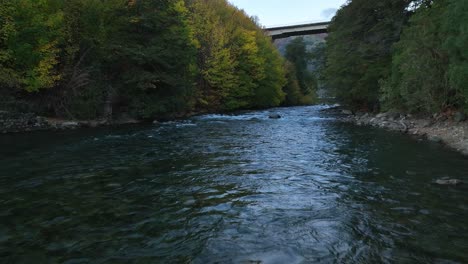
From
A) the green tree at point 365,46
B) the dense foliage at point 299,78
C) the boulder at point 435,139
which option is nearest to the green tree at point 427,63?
the boulder at point 435,139

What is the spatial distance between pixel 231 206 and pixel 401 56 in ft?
62.3

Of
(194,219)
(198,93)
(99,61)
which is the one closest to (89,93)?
(99,61)

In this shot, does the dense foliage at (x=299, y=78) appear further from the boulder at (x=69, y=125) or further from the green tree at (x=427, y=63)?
the boulder at (x=69, y=125)

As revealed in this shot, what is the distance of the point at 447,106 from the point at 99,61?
23720 mm

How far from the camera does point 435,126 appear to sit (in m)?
19.5

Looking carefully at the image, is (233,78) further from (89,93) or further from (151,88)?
(89,93)

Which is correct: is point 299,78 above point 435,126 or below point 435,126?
above

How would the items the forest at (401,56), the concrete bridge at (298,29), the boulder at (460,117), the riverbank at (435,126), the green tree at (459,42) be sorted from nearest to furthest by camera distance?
the green tree at (459,42)
the riverbank at (435,126)
the forest at (401,56)
the boulder at (460,117)
the concrete bridge at (298,29)

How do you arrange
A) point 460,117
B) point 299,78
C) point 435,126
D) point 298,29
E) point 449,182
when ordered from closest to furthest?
point 449,182
point 460,117
point 435,126
point 298,29
point 299,78

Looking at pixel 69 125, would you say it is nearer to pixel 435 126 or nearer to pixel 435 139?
pixel 435 139

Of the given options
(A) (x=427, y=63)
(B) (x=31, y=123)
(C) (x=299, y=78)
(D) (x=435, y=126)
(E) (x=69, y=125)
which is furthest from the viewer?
(C) (x=299, y=78)

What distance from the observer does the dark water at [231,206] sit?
535 cm

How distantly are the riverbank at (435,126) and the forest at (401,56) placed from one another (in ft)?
1.94

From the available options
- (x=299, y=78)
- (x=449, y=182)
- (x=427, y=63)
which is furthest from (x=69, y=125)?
(x=299, y=78)
